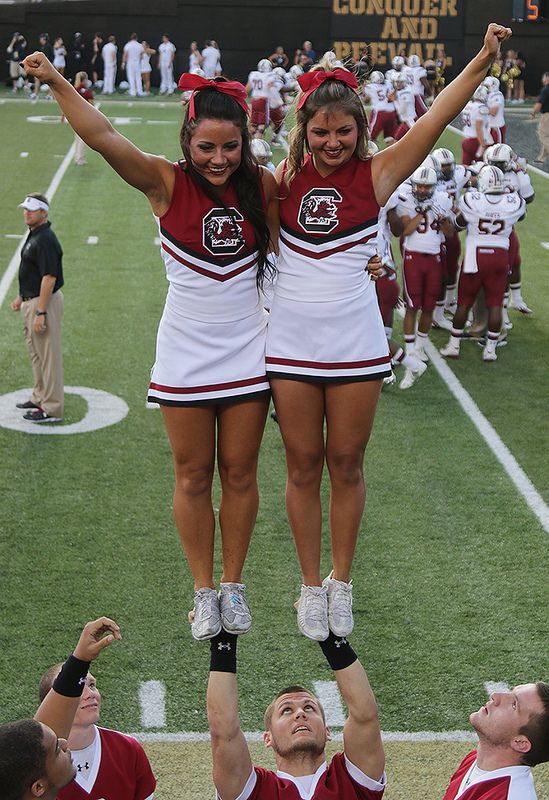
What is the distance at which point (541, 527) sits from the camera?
340 inches

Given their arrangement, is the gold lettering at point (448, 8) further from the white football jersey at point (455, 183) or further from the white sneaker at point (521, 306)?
the white football jersey at point (455, 183)

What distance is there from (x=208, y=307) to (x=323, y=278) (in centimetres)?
41

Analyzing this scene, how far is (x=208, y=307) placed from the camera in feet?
13.3

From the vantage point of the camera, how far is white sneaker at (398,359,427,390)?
11.7 metres

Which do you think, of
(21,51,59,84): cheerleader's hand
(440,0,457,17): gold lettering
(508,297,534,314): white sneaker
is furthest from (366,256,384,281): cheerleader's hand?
(440,0,457,17): gold lettering

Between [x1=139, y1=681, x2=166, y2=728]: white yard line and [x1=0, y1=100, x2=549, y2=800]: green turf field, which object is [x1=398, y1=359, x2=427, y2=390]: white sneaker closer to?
[x1=0, y1=100, x2=549, y2=800]: green turf field

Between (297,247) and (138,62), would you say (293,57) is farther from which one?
(297,247)

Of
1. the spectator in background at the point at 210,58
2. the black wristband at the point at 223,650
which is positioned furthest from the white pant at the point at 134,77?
the black wristband at the point at 223,650

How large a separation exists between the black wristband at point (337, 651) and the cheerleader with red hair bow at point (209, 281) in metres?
0.33

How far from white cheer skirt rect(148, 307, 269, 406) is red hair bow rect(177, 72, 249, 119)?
2.30 feet

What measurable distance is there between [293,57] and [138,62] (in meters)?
4.96

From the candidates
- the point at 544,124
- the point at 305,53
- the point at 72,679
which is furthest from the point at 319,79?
the point at 305,53

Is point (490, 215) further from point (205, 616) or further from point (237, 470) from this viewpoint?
point (205, 616)

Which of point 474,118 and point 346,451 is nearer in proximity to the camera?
point 346,451
